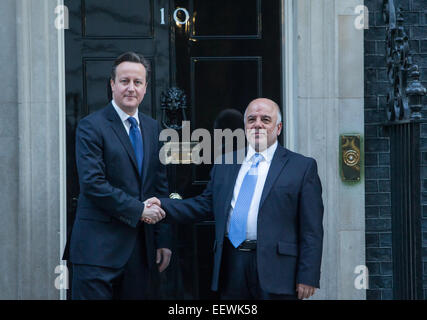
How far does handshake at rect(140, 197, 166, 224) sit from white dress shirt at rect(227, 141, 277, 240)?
1.54 feet

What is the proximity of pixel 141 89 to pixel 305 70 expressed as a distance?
1.74 metres

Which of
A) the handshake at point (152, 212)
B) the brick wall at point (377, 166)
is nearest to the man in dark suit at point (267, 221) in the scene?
the handshake at point (152, 212)

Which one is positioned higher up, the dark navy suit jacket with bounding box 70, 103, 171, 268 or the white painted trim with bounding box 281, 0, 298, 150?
the white painted trim with bounding box 281, 0, 298, 150

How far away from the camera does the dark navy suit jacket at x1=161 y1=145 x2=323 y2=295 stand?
3.45 metres

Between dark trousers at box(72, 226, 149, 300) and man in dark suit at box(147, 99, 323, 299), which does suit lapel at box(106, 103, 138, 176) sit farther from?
man in dark suit at box(147, 99, 323, 299)

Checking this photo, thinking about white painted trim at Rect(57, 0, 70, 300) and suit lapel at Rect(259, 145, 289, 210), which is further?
white painted trim at Rect(57, 0, 70, 300)

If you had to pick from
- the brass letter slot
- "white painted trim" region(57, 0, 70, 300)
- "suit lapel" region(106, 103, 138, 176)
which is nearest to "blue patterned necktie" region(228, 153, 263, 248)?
"suit lapel" region(106, 103, 138, 176)

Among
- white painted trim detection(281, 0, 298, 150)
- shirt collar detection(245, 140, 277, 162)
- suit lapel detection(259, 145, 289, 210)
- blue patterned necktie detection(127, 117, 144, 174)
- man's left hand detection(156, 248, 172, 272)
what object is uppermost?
white painted trim detection(281, 0, 298, 150)

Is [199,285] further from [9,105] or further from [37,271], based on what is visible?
[9,105]

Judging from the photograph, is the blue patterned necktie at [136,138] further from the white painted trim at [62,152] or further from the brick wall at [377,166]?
the brick wall at [377,166]

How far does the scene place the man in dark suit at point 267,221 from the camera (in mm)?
3459

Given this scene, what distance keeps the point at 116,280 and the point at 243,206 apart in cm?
99

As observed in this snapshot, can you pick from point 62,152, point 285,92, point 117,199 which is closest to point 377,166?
point 285,92

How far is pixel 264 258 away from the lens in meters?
3.45
